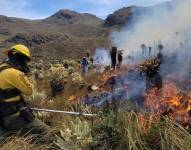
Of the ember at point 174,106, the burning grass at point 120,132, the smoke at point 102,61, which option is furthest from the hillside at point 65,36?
the burning grass at point 120,132

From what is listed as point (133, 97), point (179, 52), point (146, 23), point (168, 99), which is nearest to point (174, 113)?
point (168, 99)

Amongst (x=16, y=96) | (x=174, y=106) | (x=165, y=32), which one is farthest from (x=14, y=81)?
(x=165, y=32)

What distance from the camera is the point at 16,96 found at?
896cm

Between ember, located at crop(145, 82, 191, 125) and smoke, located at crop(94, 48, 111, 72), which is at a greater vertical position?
ember, located at crop(145, 82, 191, 125)

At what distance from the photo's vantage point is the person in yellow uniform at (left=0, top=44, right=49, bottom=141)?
8.86 m

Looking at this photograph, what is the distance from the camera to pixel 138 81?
16.7m

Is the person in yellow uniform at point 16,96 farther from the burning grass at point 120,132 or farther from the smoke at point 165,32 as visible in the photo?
the smoke at point 165,32

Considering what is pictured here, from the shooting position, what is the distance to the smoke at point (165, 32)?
2462 cm

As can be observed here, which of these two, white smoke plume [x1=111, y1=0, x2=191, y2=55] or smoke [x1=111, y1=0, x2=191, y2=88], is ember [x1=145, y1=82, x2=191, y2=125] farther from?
white smoke plume [x1=111, y1=0, x2=191, y2=55]

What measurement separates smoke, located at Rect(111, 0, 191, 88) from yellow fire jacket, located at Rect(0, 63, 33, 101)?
11663 millimetres

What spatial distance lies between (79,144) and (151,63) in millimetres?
6587

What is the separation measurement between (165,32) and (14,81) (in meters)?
32.1

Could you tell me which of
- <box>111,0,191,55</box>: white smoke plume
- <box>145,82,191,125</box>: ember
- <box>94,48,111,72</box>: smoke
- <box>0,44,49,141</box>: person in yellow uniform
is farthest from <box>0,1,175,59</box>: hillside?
<box>0,44,49,141</box>: person in yellow uniform

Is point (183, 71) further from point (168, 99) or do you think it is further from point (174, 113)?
point (174, 113)
